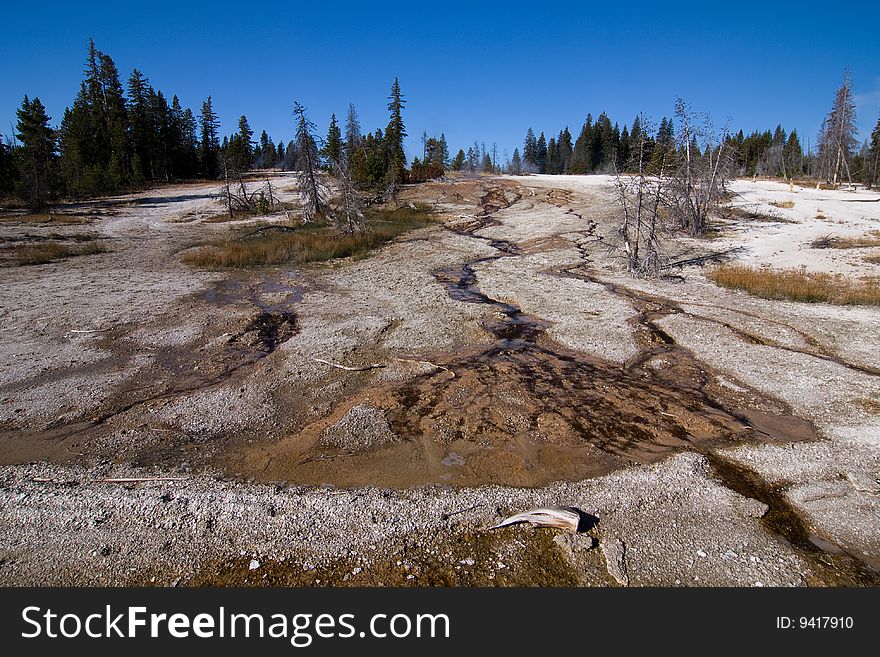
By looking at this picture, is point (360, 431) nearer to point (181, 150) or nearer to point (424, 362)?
point (424, 362)

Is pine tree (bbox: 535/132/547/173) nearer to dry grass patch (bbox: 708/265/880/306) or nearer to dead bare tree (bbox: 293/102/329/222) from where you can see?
dead bare tree (bbox: 293/102/329/222)

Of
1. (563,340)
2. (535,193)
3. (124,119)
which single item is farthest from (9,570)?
(124,119)

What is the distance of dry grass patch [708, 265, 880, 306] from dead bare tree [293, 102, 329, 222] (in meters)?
20.1

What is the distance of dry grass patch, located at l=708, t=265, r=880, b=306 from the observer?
1150 centimetres

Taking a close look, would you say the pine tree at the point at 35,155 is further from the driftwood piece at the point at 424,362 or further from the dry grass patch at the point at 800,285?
the dry grass patch at the point at 800,285

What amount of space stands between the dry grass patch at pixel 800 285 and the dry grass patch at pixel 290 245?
1291 cm

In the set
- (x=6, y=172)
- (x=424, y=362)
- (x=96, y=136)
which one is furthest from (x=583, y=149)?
(x=424, y=362)

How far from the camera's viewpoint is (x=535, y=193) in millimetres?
37188

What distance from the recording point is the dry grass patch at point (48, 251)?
1705 cm

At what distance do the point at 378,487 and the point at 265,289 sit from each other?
10477 millimetres

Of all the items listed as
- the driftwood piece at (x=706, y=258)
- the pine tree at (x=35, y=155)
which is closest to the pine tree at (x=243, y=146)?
the pine tree at (x=35, y=155)

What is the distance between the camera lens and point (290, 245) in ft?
66.4

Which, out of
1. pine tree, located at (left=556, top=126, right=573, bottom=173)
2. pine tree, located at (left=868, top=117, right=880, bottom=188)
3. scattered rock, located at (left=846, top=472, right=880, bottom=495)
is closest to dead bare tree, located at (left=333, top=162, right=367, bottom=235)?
scattered rock, located at (left=846, top=472, right=880, bottom=495)

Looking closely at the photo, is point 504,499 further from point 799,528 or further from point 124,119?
point 124,119
